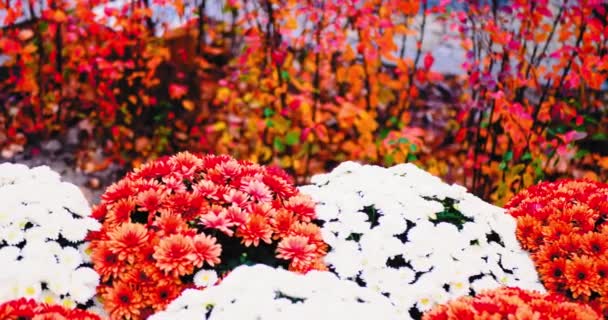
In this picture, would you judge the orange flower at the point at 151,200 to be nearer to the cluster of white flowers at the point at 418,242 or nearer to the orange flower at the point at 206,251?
the orange flower at the point at 206,251

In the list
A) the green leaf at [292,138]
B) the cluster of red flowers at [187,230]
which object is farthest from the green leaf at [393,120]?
the cluster of red flowers at [187,230]

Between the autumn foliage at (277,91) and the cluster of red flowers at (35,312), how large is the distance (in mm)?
3121

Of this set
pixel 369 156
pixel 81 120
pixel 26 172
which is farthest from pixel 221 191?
pixel 81 120

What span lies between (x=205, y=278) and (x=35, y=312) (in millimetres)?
633

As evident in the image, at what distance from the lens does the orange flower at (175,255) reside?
247 centimetres

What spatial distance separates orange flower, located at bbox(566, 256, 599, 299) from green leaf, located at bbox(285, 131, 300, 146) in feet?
9.47

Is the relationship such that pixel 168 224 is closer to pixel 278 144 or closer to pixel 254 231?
pixel 254 231

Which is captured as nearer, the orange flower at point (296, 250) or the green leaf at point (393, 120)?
the orange flower at point (296, 250)

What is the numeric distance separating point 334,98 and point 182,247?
3467mm

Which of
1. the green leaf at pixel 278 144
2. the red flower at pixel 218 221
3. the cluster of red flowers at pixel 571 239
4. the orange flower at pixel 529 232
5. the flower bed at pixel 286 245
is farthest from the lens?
the green leaf at pixel 278 144

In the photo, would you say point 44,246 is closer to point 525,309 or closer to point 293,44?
point 525,309

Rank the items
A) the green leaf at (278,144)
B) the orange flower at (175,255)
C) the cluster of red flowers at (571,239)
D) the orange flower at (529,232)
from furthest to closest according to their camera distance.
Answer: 1. the green leaf at (278,144)
2. the orange flower at (529,232)
3. the cluster of red flowers at (571,239)
4. the orange flower at (175,255)

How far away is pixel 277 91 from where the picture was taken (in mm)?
5340

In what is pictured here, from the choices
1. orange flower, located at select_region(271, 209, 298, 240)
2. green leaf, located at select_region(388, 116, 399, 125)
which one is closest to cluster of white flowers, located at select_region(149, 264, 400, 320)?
orange flower, located at select_region(271, 209, 298, 240)
